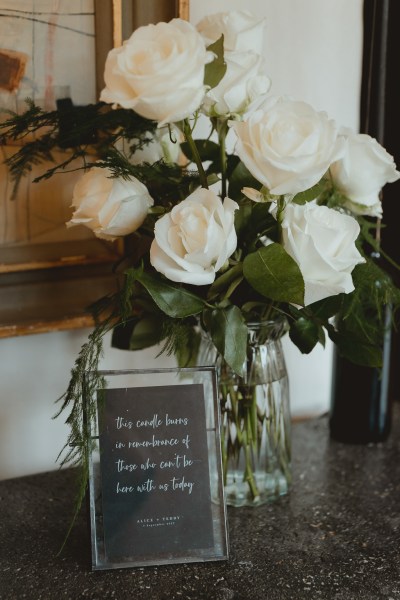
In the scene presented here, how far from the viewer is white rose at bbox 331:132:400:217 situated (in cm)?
85

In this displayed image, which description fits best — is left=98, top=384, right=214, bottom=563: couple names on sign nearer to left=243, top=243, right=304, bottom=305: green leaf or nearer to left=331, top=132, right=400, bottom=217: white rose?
left=243, top=243, right=304, bottom=305: green leaf

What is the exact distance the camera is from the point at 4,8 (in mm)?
882

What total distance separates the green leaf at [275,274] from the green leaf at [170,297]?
0.07 m

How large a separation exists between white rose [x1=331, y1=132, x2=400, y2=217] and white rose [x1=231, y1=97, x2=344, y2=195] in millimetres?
112

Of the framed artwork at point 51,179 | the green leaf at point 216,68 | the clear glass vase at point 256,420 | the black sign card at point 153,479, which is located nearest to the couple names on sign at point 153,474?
the black sign card at point 153,479

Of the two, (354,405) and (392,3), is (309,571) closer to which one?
(354,405)

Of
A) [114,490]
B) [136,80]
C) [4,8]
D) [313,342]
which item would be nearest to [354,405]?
[313,342]

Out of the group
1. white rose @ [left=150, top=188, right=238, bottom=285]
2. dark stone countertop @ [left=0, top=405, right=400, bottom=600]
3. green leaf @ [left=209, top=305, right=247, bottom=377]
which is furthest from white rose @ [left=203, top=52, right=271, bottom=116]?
dark stone countertop @ [left=0, top=405, right=400, bottom=600]

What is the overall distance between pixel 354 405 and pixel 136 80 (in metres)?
0.67

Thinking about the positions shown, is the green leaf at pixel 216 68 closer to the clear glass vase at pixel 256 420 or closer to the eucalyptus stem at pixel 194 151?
the eucalyptus stem at pixel 194 151

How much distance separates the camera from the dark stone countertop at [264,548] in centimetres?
76

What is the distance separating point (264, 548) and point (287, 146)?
1.56 feet

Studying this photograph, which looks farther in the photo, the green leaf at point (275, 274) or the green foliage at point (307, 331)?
the green foliage at point (307, 331)

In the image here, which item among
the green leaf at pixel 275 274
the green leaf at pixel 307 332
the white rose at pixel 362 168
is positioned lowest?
the green leaf at pixel 307 332
